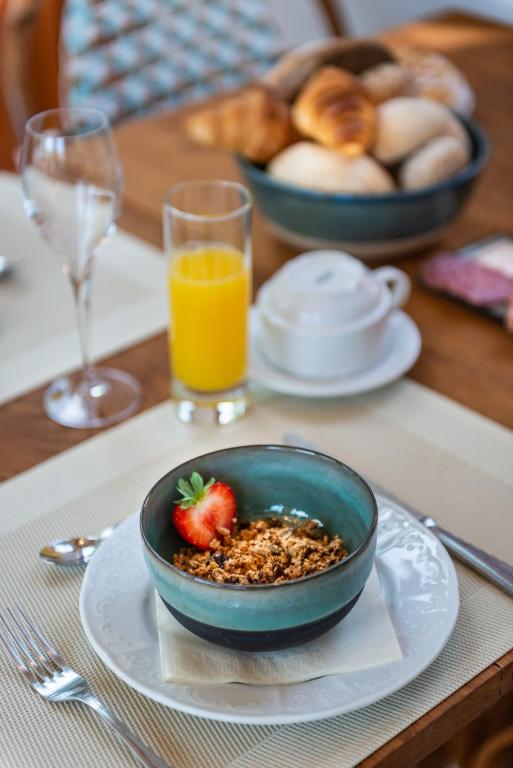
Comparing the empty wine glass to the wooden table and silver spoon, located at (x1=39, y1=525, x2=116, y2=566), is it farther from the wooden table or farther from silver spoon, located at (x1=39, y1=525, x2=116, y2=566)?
silver spoon, located at (x1=39, y1=525, x2=116, y2=566)

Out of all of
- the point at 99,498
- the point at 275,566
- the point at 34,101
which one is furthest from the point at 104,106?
the point at 275,566

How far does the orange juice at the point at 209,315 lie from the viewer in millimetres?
941

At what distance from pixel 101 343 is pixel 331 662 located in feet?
1.88

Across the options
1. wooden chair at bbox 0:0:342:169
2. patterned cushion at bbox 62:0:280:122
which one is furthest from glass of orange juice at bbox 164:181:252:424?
patterned cushion at bbox 62:0:280:122

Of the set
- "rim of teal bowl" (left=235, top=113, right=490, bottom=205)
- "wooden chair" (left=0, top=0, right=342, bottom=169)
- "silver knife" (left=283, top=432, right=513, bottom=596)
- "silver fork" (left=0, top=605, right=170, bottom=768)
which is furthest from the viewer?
"wooden chair" (left=0, top=0, right=342, bottom=169)

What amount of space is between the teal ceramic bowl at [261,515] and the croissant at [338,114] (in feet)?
1.93

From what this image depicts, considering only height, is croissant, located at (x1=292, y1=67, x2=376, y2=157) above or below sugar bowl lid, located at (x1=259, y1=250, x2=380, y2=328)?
above

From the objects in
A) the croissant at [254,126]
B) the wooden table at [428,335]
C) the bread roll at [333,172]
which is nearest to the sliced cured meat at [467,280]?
the wooden table at [428,335]

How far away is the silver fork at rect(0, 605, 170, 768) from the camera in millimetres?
592

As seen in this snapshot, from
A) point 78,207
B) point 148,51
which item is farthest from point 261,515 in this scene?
point 148,51

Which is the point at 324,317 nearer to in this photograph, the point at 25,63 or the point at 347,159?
the point at 347,159

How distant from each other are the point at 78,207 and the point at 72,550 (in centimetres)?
37

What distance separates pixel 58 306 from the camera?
1.16 metres

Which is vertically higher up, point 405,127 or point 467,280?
point 405,127
